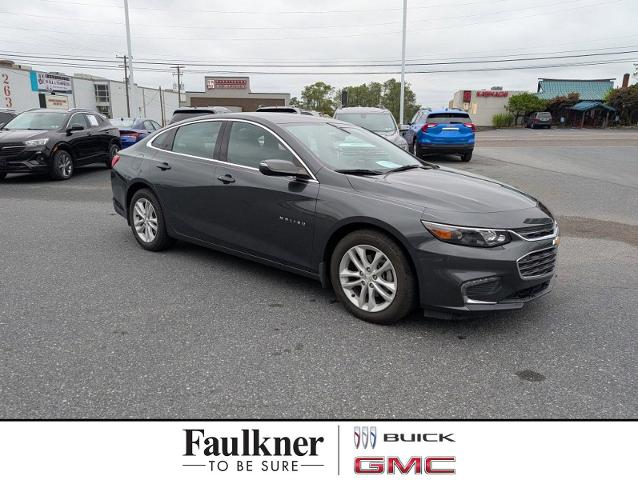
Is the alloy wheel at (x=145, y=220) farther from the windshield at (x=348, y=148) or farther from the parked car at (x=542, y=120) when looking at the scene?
the parked car at (x=542, y=120)

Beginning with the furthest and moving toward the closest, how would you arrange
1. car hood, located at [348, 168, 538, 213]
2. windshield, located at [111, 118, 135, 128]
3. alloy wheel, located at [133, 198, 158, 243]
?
windshield, located at [111, 118, 135, 128] → alloy wheel, located at [133, 198, 158, 243] → car hood, located at [348, 168, 538, 213]

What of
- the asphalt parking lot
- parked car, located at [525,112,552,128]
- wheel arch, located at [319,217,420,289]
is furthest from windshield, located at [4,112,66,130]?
parked car, located at [525,112,552,128]

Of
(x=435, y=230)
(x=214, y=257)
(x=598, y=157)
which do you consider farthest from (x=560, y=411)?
(x=598, y=157)

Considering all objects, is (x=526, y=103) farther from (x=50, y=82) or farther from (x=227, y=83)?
(x=50, y=82)

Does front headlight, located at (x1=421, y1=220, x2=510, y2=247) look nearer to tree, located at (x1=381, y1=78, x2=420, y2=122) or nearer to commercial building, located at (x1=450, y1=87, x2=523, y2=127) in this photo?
commercial building, located at (x1=450, y1=87, x2=523, y2=127)

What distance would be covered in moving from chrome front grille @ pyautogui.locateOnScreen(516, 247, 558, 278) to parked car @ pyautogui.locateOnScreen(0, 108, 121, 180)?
10693 millimetres

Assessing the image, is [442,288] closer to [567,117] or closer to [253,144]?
[253,144]

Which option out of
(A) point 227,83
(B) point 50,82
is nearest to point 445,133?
(B) point 50,82

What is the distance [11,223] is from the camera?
24.1 feet

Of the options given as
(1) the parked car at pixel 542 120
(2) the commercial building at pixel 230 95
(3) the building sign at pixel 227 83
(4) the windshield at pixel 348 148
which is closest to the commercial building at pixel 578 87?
(1) the parked car at pixel 542 120

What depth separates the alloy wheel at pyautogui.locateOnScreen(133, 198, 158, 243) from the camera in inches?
223

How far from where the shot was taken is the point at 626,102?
53.1 m

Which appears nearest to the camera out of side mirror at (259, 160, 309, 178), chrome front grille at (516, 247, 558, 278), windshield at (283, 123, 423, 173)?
chrome front grille at (516, 247, 558, 278)
